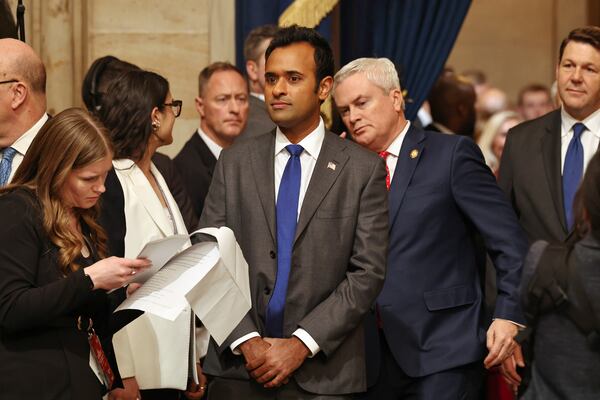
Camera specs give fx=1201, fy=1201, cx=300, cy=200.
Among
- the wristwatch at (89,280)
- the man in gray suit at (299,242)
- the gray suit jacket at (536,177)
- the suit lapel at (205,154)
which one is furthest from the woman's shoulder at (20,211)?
the suit lapel at (205,154)

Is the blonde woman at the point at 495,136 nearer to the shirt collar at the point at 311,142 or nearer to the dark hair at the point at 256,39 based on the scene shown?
the dark hair at the point at 256,39

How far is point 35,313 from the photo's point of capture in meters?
3.75

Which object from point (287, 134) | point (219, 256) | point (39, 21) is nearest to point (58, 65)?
point (39, 21)

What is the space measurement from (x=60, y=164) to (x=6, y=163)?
0.96 m

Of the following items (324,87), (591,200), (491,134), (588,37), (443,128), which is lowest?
(491,134)

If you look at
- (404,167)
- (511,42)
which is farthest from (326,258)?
(511,42)

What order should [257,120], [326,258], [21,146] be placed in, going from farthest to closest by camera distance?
1. [257,120]
2. [21,146]
3. [326,258]

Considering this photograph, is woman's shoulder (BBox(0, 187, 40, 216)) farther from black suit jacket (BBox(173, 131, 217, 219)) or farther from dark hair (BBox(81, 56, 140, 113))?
black suit jacket (BBox(173, 131, 217, 219))

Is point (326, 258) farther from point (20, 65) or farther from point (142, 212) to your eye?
point (20, 65)

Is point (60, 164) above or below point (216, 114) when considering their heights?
above

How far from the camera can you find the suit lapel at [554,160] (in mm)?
5066

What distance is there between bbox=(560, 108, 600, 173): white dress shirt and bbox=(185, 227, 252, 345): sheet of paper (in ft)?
5.94

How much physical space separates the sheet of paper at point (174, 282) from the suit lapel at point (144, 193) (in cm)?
82

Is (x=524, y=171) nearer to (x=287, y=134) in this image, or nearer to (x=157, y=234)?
(x=287, y=134)
